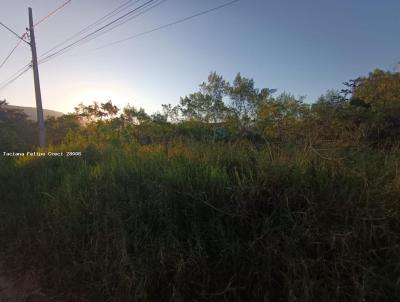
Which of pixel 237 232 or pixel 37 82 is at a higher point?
pixel 37 82

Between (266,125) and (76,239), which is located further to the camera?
(266,125)

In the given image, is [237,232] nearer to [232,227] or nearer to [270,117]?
[232,227]

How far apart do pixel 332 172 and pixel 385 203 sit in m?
0.46

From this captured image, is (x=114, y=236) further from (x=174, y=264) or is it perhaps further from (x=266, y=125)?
(x=266, y=125)

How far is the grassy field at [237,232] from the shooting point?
173 centimetres

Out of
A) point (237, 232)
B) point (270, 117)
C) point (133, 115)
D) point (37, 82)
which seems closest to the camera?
point (237, 232)

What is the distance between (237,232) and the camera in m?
2.08

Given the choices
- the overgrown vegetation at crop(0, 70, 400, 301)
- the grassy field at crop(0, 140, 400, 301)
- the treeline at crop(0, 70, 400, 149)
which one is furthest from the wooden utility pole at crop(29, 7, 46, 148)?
the grassy field at crop(0, 140, 400, 301)

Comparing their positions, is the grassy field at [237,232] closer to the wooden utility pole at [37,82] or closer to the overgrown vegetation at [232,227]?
the overgrown vegetation at [232,227]

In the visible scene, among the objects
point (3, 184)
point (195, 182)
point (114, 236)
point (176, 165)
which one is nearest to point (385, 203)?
point (195, 182)

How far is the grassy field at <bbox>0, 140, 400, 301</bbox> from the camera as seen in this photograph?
5.67 feet

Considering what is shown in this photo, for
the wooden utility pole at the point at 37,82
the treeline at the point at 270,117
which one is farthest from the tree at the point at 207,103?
the wooden utility pole at the point at 37,82

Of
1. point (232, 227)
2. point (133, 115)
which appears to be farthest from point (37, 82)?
point (232, 227)

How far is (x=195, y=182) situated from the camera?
2504 mm
